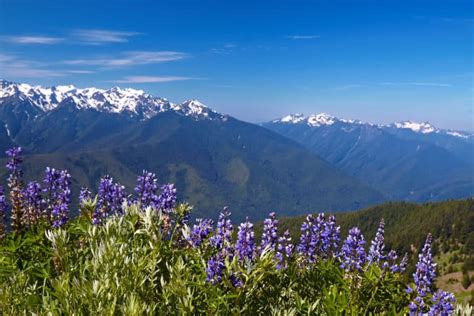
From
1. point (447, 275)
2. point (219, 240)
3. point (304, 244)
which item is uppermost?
point (219, 240)

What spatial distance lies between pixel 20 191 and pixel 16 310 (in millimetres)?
6440

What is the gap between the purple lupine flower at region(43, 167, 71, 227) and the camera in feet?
28.9

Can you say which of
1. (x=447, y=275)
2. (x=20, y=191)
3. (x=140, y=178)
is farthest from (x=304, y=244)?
(x=447, y=275)

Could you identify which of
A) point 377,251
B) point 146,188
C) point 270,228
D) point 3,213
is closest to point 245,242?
point 270,228

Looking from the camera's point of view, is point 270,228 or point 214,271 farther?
point 270,228

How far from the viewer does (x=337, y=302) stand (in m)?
5.05

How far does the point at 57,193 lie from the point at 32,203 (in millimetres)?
572

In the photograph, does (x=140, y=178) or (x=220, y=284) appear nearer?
(x=220, y=284)

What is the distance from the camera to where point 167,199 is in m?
8.01

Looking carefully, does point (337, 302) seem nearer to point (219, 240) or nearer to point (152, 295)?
point (219, 240)

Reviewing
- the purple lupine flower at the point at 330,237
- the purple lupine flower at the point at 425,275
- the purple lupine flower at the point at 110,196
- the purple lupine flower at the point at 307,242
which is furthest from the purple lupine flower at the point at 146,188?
the purple lupine flower at the point at 425,275

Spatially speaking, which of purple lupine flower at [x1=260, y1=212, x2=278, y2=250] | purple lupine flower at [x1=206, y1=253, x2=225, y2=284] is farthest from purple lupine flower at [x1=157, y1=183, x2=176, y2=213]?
purple lupine flower at [x1=206, y1=253, x2=225, y2=284]

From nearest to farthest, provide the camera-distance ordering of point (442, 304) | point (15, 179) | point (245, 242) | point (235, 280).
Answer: point (235, 280), point (442, 304), point (245, 242), point (15, 179)

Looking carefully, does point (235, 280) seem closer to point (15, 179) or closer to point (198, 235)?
point (198, 235)
